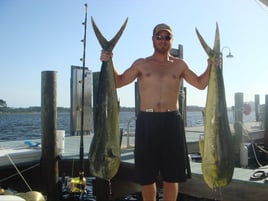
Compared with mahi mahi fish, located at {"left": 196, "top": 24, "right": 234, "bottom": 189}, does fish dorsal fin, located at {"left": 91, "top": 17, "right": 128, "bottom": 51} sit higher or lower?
higher

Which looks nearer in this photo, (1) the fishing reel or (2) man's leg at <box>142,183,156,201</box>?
(2) man's leg at <box>142,183,156,201</box>

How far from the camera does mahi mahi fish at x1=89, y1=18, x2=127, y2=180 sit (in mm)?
3156

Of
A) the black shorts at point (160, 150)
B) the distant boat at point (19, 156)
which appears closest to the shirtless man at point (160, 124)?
the black shorts at point (160, 150)

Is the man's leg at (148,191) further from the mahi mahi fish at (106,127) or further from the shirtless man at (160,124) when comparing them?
the mahi mahi fish at (106,127)

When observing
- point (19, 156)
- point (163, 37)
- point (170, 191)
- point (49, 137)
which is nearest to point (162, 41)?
point (163, 37)

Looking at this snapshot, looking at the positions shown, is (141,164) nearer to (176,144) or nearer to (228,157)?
(176,144)

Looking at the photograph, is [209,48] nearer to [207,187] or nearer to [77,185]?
[207,187]

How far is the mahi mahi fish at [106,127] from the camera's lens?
10.4 feet

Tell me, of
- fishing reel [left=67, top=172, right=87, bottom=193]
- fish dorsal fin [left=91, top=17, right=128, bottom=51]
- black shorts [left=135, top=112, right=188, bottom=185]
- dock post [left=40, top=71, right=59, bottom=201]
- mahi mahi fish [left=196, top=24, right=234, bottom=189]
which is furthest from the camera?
dock post [left=40, top=71, right=59, bottom=201]

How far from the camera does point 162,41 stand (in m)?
3.50

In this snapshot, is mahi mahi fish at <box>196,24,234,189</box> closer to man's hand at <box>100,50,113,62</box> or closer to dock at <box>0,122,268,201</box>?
dock at <box>0,122,268,201</box>

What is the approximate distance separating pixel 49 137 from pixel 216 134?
3.76m

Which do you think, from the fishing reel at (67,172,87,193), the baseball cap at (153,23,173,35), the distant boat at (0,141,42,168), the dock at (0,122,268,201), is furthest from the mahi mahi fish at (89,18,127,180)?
the distant boat at (0,141,42,168)

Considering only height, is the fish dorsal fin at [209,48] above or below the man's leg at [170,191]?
above
